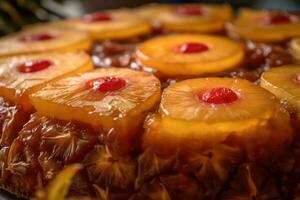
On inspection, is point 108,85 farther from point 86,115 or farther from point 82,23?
point 82,23

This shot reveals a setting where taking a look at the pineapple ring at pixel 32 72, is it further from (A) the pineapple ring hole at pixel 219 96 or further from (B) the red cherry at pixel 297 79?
(B) the red cherry at pixel 297 79

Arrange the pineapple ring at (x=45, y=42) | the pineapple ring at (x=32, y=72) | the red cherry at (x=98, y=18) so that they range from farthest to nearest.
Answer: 1. the red cherry at (x=98, y=18)
2. the pineapple ring at (x=45, y=42)
3. the pineapple ring at (x=32, y=72)

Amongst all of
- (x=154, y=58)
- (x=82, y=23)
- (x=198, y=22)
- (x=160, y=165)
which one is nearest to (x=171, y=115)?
(x=160, y=165)

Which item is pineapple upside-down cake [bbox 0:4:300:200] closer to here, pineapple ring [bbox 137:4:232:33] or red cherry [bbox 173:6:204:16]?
pineapple ring [bbox 137:4:232:33]

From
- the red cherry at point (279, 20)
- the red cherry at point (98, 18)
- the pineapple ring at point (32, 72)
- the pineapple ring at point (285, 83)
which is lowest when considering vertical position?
the red cherry at point (279, 20)

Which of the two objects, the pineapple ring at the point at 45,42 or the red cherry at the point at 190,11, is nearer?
the pineapple ring at the point at 45,42

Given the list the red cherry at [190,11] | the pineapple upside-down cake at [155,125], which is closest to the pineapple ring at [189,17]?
the red cherry at [190,11]

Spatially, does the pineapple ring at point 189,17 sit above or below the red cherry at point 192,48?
below

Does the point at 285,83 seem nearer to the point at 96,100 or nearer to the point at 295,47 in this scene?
the point at 295,47
